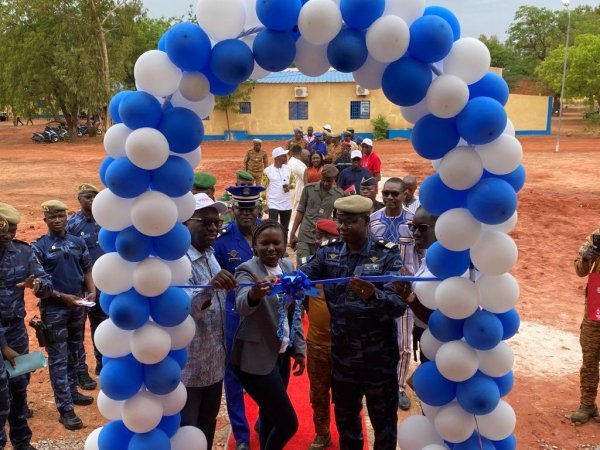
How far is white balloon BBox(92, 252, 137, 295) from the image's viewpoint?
3.15 meters

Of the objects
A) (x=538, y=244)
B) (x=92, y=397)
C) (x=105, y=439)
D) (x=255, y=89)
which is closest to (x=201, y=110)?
(x=105, y=439)

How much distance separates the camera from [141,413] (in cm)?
316

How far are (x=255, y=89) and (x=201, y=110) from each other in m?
33.0

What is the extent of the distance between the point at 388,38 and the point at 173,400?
7.64ft

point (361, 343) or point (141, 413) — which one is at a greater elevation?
point (361, 343)

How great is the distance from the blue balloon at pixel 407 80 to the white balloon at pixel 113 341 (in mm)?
2007

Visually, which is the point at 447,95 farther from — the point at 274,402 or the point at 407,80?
the point at 274,402

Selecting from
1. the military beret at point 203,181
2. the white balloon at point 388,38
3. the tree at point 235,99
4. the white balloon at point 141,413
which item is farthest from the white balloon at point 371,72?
the tree at point 235,99

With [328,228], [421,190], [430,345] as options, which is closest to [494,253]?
[421,190]

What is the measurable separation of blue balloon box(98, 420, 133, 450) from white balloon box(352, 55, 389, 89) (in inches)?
96.2

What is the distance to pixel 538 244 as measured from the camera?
38.4 feet

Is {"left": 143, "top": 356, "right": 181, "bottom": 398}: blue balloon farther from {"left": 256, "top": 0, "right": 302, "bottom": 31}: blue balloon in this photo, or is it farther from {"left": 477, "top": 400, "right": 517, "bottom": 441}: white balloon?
{"left": 256, "top": 0, "right": 302, "bottom": 31}: blue balloon

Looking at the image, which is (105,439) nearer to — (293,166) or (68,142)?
(293,166)

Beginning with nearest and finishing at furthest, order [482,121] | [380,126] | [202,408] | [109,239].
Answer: [482,121], [109,239], [202,408], [380,126]
